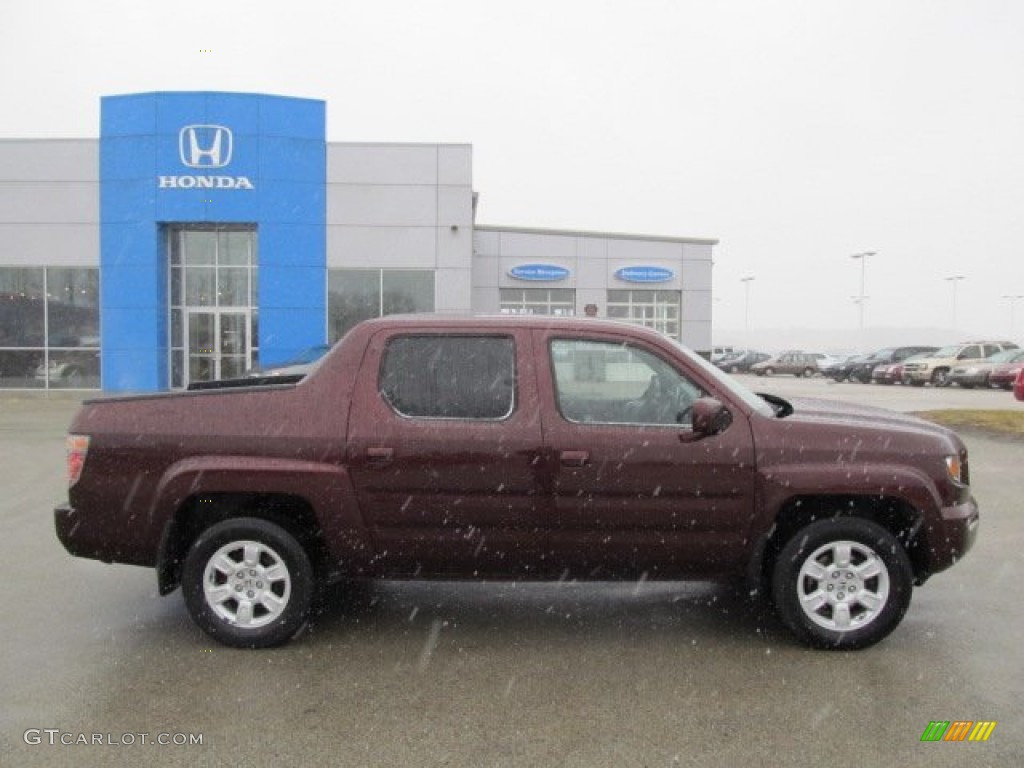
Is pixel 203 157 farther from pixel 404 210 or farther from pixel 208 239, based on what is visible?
pixel 404 210

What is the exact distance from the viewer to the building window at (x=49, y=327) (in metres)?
24.5

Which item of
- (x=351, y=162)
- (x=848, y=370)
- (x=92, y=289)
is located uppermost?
(x=351, y=162)

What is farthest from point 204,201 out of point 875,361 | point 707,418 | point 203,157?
point 875,361

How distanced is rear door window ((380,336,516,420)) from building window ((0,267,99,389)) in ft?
74.4

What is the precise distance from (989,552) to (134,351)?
22.5 meters

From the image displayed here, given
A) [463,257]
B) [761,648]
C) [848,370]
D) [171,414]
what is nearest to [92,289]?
[463,257]

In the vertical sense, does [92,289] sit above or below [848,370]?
above

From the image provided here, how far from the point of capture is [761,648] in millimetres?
4652

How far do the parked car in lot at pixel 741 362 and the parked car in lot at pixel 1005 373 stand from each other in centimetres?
2281

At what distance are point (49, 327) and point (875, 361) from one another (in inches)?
1349

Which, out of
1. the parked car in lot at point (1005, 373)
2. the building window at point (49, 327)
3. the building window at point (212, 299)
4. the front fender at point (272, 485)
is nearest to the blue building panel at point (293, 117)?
the building window at point (212, 299)

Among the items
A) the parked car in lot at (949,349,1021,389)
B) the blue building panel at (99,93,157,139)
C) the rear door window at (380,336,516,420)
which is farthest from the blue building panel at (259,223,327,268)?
the parked car in lot at (949,349,1021,389)

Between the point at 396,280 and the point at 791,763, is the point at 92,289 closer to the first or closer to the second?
the point at 396,280

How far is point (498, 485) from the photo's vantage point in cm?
450
